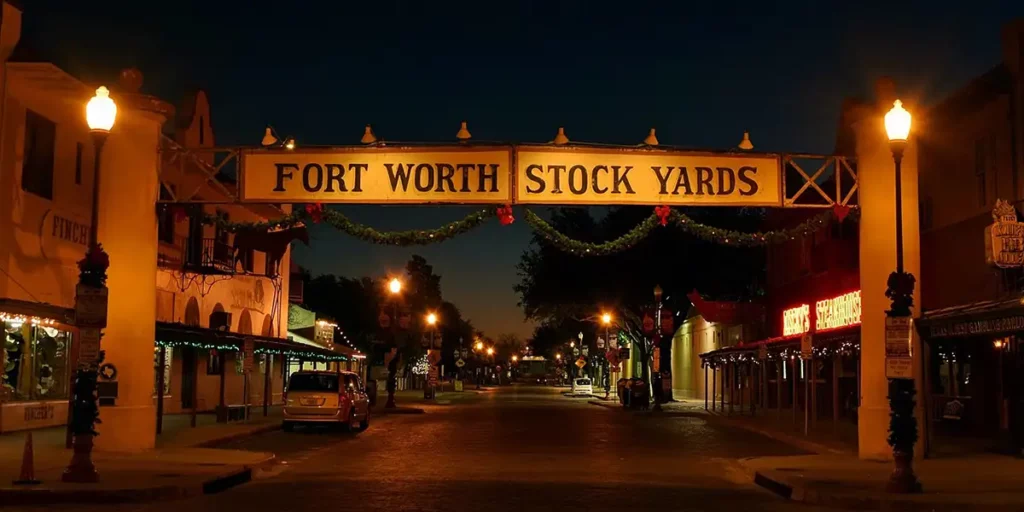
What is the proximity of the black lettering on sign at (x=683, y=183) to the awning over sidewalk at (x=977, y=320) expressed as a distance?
16.3 ft

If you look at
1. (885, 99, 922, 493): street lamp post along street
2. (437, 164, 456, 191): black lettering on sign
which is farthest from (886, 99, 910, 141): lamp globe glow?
(437, 164, 456, 191): black lettering on sign

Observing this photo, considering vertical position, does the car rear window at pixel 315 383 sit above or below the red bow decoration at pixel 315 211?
below

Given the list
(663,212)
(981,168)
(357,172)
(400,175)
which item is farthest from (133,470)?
(981,168)

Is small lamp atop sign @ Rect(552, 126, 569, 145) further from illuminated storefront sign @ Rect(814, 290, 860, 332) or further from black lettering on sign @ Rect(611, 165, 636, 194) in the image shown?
illuminated storefront sign @ Rect(814, 290, 860, 332)

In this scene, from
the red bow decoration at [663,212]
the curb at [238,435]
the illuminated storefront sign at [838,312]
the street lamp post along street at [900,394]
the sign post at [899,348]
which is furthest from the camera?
the illuminated storefront sign at [838,312]

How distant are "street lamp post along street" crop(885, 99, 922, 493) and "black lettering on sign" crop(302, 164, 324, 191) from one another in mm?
10411

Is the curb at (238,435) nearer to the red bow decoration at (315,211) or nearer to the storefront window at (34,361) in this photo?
the storefront window at (34,361)

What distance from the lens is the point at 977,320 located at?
63.1 feet

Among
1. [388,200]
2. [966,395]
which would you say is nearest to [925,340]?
[966,395]

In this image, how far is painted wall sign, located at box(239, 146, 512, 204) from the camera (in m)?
20.9

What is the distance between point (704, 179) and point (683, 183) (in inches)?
16.3

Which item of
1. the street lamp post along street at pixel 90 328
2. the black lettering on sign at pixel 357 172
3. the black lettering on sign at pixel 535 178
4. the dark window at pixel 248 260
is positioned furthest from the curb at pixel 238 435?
the dark window at pixel 248 260

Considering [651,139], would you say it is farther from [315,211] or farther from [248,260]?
[248,260]

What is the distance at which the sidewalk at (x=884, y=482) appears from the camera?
46.4 ft
